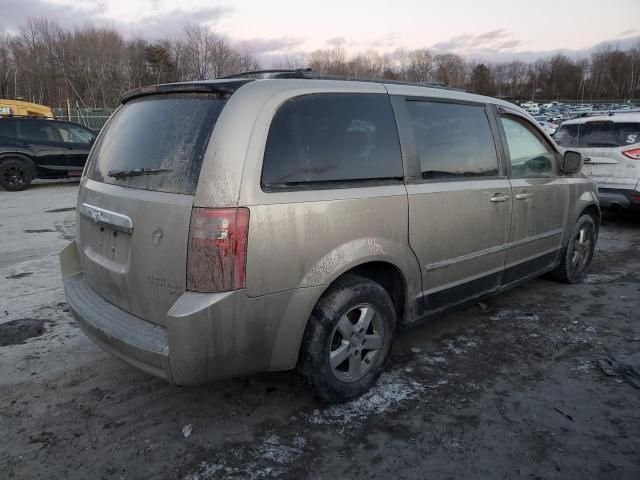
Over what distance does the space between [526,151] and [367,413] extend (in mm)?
2740

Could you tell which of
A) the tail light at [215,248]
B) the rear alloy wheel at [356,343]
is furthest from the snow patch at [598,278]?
the tail light at [215,248]

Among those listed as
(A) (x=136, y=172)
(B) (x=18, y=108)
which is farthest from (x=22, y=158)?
(A) (x=136, y=172)

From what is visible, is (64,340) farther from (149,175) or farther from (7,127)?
(7,127)

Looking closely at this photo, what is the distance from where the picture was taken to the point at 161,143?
2.65 meters

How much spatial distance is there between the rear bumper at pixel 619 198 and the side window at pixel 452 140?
16.3 feet

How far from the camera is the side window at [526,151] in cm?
411

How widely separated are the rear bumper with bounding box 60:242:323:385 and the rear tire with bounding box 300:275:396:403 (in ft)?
0.36

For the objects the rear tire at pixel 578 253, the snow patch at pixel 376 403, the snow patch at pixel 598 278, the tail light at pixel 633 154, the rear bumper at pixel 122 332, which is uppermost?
the tail light at pixel 633 154

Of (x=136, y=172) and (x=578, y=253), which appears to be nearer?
(x=136, y=172)

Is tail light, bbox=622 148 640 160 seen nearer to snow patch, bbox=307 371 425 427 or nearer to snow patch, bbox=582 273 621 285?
snow patch, bbox=582 273 621 285

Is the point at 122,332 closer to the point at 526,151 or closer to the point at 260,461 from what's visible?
the point at 260,461

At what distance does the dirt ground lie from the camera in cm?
246

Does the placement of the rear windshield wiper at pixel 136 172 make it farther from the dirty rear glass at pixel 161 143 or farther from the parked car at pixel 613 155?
the parked car at pixel 613 155

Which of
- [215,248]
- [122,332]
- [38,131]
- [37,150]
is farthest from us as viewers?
[38,131]
